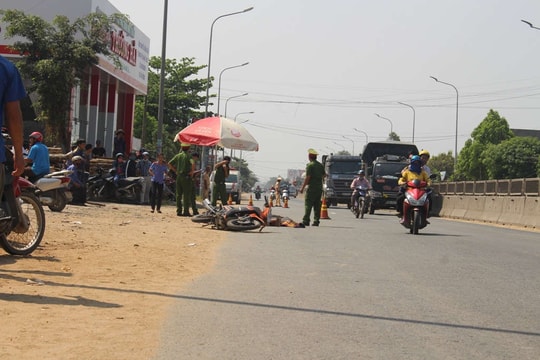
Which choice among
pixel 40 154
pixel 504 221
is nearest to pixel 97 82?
pixel 504 221

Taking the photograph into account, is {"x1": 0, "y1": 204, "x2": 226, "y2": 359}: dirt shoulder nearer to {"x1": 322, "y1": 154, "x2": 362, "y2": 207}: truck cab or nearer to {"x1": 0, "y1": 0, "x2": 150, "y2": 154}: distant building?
{"x1": 0, "y1": 0, "x2": 150, "y2": 154}: distant building

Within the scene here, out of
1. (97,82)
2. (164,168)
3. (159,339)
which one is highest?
(97,82)

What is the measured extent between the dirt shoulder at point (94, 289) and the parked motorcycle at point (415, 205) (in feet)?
15.7

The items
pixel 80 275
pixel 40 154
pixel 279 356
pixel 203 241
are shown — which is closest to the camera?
pixel 279 356

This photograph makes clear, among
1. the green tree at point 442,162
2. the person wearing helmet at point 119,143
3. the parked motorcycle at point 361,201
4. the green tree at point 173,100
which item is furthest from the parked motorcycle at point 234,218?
the green tree at point 442,162

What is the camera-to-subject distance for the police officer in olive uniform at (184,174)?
22.7 meters

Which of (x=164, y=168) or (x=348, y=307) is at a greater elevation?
(x=164, y=168)

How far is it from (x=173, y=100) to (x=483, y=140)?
3269cm

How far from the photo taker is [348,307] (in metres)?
7.74

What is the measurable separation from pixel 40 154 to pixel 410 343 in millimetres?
11777

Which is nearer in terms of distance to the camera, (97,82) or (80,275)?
(80,275)

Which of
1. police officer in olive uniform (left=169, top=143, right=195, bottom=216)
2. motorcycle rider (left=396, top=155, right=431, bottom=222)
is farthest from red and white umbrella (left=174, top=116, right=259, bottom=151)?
motorcycle rider (left=396, top=155, right=431, bottom=222)

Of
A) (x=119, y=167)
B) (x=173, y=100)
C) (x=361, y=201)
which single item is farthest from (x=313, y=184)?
(x=173, y=100)

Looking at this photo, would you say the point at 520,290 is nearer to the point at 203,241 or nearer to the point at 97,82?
the point at 203,241
